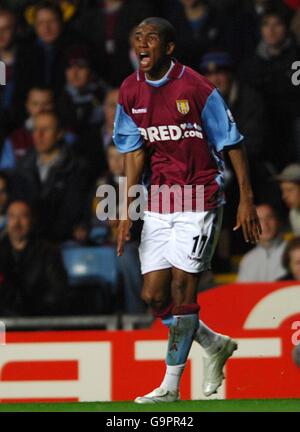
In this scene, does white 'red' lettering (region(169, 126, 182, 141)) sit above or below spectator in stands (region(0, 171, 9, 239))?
above

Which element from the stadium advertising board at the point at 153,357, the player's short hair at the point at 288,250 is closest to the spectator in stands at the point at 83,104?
the player's short hair at the point at 288,250

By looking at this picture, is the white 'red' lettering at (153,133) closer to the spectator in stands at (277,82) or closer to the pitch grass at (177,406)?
the pitch grass at (177,406)

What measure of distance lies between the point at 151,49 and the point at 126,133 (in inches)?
20.1

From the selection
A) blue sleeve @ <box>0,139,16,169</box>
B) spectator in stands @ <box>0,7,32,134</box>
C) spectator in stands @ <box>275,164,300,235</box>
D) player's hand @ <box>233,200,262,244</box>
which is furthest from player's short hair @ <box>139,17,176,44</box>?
spectator in stands @ <box>0,7,32,134</box>

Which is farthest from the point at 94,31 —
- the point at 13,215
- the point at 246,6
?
the point at 13,215

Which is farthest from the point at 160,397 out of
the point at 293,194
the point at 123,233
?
the point at 293,194

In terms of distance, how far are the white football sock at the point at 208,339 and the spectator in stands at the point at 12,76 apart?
351 cm

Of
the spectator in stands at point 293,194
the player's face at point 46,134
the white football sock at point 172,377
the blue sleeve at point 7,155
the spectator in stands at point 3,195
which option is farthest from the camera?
the blue sleeve at point 7,155

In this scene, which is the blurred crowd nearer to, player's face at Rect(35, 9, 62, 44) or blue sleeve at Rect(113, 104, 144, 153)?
player's face at Rect(35, 9, 62, 44)

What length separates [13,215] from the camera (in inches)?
370

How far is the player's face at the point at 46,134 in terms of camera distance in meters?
9.79

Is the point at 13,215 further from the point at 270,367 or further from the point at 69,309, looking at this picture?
the point at 270,367

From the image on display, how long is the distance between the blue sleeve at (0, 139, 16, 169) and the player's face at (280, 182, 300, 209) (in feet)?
7.27

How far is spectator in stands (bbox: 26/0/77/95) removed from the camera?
33.9 feet
